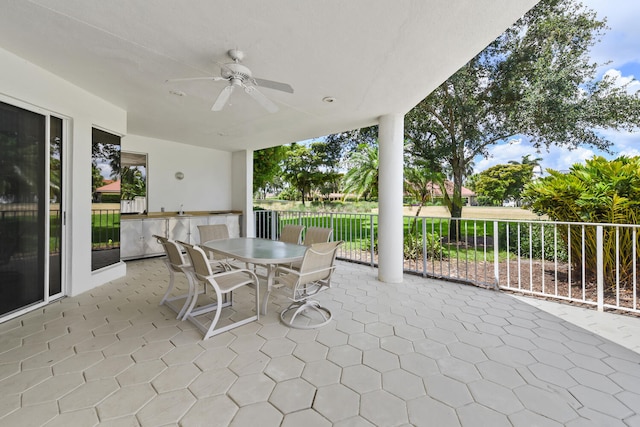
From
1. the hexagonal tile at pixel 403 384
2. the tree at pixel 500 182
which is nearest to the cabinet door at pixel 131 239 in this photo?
the hexagonal tile at pixel 403 384

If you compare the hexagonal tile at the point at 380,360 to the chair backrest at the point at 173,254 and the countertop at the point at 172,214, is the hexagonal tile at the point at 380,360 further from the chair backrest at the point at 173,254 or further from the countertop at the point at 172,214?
the countertop at the point at 172,214

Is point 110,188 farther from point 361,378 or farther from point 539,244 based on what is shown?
point 539,244

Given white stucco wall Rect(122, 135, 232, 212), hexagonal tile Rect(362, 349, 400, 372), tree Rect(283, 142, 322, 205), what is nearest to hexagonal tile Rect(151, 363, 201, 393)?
hexagonal tile Rect(362, 349, 400, 372)

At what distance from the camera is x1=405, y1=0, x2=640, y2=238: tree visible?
6.07 m

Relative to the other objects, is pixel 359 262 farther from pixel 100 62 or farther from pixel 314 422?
pixel 100 62

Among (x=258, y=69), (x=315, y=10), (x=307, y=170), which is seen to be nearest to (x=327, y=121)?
(x=258, y=69)

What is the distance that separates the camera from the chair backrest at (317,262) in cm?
253

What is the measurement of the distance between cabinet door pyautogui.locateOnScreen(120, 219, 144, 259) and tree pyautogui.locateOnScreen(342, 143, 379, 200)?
4563 millimetres

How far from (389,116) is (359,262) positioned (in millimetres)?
2896

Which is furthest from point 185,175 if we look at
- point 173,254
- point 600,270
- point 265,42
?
point 600,270

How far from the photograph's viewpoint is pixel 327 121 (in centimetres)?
448

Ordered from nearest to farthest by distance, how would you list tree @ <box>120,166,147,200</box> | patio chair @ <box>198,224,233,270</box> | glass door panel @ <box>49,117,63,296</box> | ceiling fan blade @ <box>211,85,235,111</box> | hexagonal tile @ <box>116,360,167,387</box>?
hexagonal tile @ <box>116,360,167,387</box>, ceiling fan blade @ <box>211,85,235,111</box>, glass door panel @ <box>49,117,63,296</box>, patio chair @ <box>198,224,233,270</box>, tree @ <box>120,166,147,200</box>

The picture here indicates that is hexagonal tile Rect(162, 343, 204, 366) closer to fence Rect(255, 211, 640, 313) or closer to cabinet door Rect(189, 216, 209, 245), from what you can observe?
fence Rect(255, 211, 640, 313)

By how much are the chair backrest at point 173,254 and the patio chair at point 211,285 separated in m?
0.14
